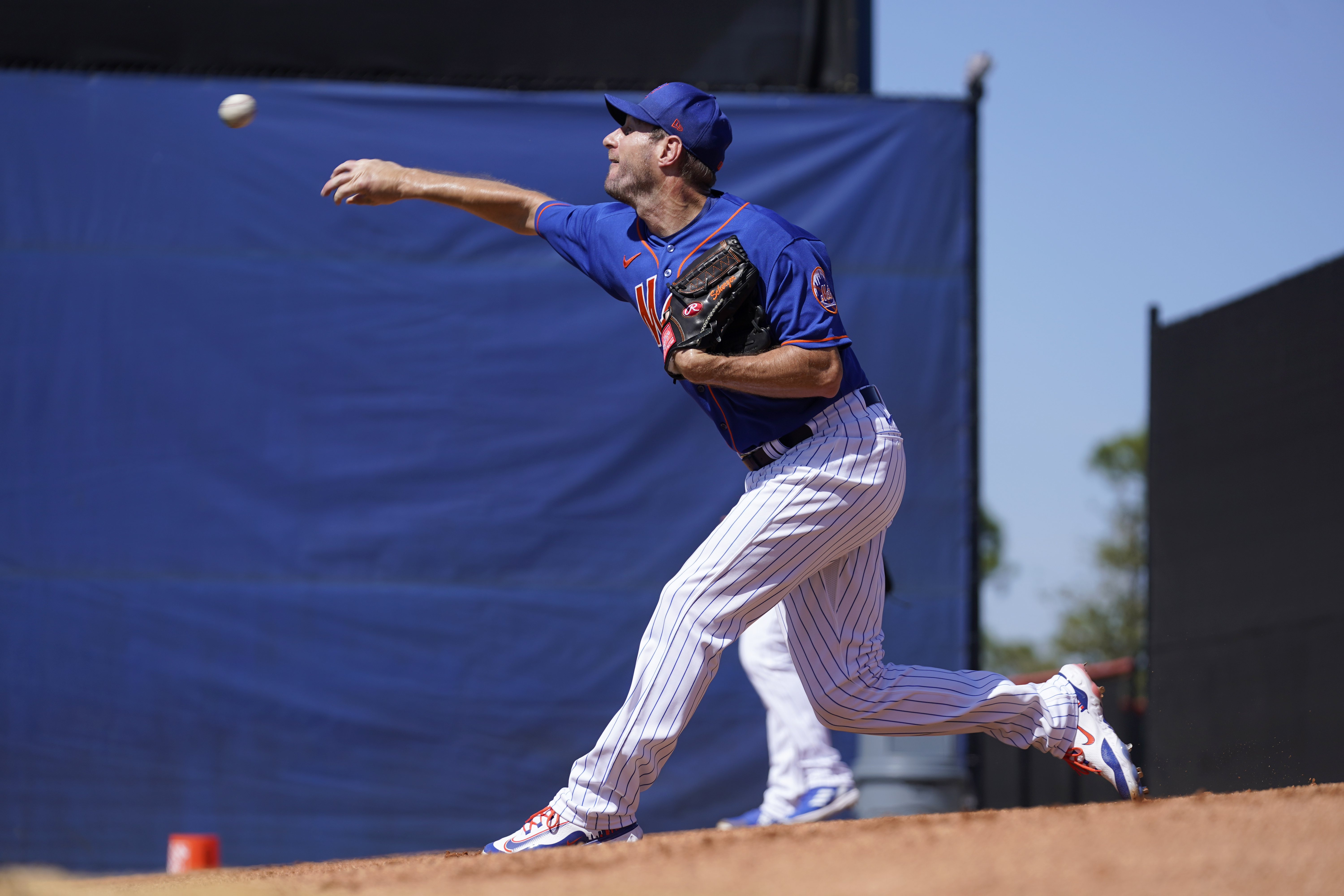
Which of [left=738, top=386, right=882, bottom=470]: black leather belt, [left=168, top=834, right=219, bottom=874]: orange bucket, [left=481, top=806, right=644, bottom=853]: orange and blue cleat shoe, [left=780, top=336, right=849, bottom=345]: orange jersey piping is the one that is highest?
[left=780, top=336, right=849, bottom=345]: orange jersey piping

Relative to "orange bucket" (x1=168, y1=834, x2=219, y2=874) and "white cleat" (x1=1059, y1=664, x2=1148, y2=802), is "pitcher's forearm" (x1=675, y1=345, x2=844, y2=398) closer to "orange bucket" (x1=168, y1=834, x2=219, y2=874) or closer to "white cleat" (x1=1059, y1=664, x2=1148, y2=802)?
"white cleat" (x1=1059, y1=664, x2=1148, y2=802)

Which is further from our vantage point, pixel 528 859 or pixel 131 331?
pixel 131 331

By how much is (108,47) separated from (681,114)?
4515 mm

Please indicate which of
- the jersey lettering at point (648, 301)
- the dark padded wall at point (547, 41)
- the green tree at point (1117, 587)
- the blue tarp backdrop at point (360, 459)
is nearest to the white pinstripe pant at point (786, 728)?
the blue tarp backdrop at point (360, 459)

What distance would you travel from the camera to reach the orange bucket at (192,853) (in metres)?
4.99

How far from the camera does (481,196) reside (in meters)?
3.81

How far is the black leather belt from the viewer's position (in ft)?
11.2

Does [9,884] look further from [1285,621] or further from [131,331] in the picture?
[1285,621]

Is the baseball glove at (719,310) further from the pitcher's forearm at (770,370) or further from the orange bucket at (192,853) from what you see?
the orange bucket at (192,853)

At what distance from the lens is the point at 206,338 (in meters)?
6.49

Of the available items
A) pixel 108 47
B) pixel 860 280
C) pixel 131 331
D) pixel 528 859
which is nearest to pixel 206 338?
pixel 131 331

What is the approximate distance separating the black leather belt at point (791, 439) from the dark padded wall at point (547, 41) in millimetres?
3771

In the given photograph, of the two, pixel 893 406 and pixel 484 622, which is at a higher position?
pixel 893 406

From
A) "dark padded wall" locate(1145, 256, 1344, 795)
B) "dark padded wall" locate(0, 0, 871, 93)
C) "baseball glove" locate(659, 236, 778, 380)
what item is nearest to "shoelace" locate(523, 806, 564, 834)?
"baseball glove" locate(659, 236, 778, 380)
